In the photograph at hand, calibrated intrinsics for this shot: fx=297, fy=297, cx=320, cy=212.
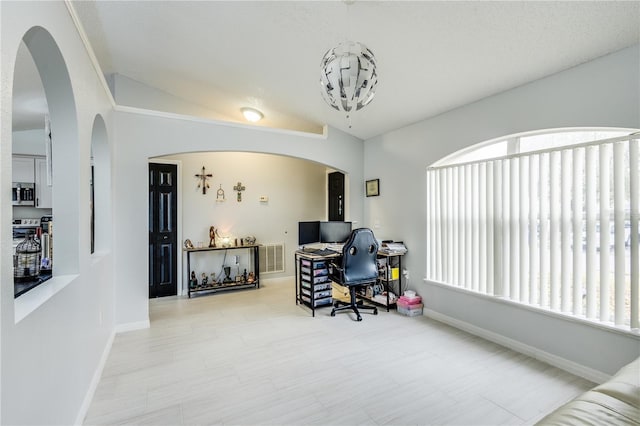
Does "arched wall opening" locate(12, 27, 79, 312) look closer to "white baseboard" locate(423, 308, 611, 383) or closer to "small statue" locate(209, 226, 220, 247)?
"small statue" locate(209, 226, 220, 247)

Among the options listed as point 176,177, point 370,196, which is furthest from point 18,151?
point 370,196

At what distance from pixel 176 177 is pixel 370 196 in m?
3.11

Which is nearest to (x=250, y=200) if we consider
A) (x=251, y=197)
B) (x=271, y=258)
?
(x=251, y=197)

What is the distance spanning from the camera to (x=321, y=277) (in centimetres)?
401

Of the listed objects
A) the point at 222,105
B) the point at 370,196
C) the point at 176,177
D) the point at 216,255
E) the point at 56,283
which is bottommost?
the point at 216,255

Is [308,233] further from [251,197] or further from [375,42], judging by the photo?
[375,42]

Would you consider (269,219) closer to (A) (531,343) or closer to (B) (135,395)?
(B) (135,395)

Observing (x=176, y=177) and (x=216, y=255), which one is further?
(x=216, y=255)

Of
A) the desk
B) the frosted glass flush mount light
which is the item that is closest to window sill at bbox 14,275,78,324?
the desk

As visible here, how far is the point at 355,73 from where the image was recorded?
1.53m

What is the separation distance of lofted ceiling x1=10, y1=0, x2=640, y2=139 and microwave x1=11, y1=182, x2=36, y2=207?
2.29 metres

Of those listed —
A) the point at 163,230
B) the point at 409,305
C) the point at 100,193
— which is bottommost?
the point at 409,305

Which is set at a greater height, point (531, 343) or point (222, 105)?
point (222, 105)

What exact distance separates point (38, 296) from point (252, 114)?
3.77 meters
